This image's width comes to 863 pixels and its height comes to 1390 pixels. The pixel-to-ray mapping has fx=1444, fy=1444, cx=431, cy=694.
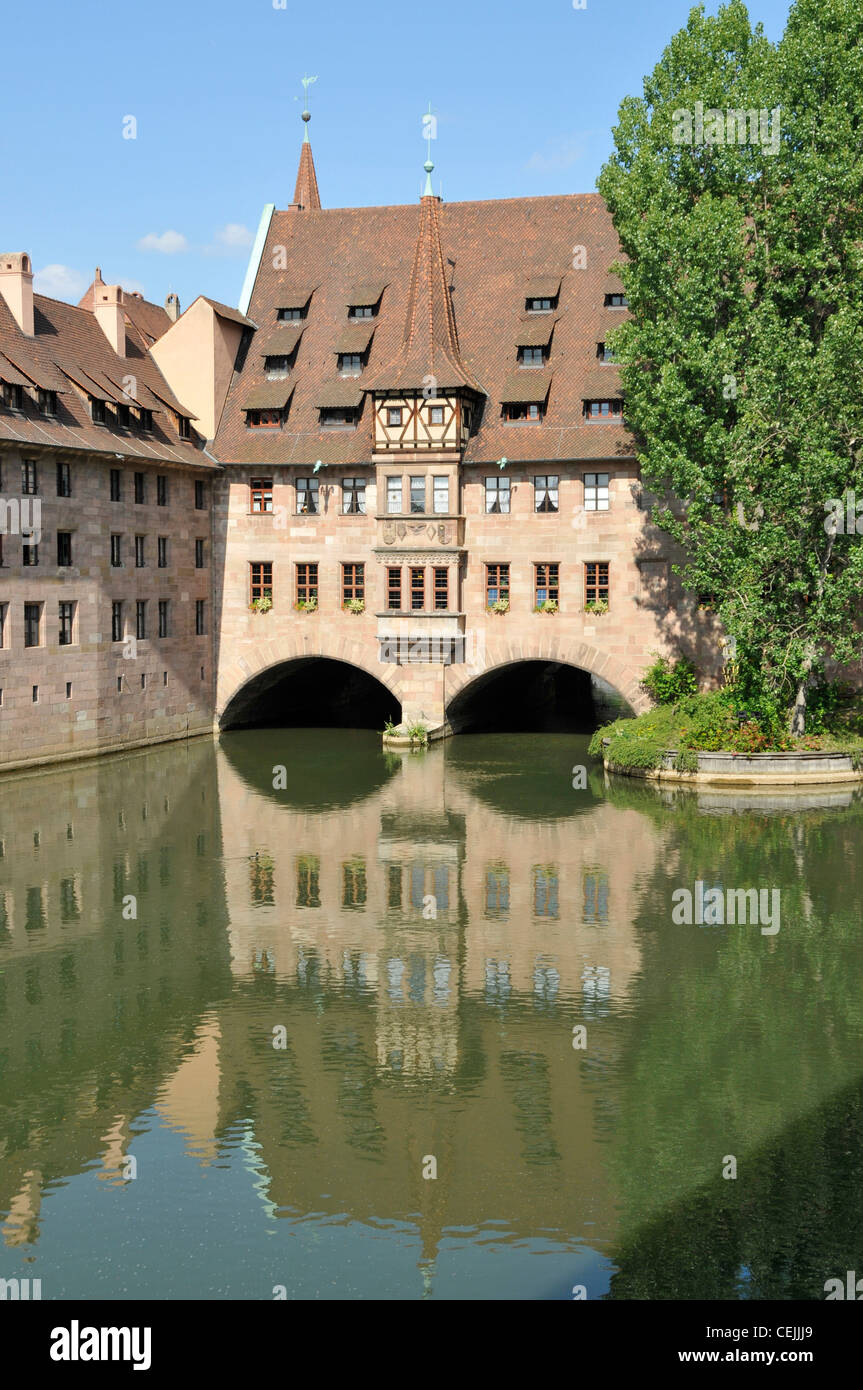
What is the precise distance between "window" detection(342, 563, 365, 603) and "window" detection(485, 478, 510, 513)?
534 centimetres

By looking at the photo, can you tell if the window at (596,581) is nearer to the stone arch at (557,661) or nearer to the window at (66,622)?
the stone arch at (557,661)

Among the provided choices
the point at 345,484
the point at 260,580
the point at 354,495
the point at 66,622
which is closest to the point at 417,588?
the point at 354,495

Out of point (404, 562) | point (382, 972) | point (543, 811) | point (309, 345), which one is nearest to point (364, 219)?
point (309, 345)

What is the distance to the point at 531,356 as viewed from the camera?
2080 inches

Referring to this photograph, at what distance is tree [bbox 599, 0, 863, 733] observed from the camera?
41156mm

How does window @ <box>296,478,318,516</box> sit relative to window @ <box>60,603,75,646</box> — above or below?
above

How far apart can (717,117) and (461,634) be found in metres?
19.1

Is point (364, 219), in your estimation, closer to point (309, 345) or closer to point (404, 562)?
point (309, 345)

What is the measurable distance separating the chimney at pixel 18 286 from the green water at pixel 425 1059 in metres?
19.2

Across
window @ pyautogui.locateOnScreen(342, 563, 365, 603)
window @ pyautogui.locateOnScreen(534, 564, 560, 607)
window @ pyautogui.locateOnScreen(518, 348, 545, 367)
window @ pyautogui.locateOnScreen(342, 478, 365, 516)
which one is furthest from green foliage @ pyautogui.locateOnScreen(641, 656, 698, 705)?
window @ pyautogui.locateOnScreen(342, 478, 365, 516)

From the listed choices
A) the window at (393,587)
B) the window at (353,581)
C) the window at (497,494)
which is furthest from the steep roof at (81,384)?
the window at (497,494)

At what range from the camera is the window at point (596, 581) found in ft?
166

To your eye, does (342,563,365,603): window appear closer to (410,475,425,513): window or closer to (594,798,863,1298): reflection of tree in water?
(410,475,425,513): window

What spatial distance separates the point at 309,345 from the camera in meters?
56.1
